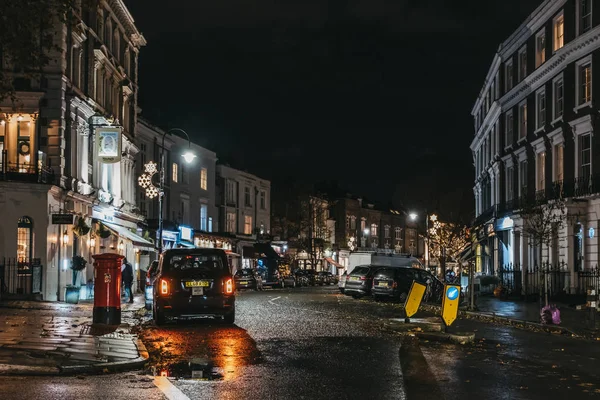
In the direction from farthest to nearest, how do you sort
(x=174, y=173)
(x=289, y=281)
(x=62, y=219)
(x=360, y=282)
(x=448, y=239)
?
1. (x=448, y=239)
2. (x=289, y=281)
3. (x=174, y=173)
4. (x=360, y=282)
5. (x=62, y=219)

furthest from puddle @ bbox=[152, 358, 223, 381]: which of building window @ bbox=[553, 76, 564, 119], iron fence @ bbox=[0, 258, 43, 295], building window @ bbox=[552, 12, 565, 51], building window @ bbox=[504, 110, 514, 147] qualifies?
building window @ bbox=[504, 110, 514, 147]

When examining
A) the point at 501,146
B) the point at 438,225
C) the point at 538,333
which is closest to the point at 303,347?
the point at 538,333

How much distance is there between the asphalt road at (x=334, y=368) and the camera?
1019 cm

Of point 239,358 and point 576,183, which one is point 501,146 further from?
point 239,358

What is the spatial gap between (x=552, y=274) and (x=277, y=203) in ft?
175

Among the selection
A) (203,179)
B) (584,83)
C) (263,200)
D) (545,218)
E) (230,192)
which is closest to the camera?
(584,83)

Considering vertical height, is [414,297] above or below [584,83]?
below

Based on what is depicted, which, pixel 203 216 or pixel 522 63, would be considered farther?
pixel 203 216

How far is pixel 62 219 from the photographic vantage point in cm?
3091

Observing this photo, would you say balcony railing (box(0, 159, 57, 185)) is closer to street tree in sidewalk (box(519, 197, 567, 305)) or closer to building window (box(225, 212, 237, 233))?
street tree in sidewalk (box(519, 197, 567, 305))

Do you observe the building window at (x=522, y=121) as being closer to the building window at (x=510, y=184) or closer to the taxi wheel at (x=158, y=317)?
the building window at (x=510, y=184)

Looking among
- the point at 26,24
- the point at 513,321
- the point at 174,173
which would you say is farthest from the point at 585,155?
the point at 174,173

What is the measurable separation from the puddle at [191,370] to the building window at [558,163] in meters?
29.1

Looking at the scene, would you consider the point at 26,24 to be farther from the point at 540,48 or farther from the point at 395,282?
the point at 540,48
